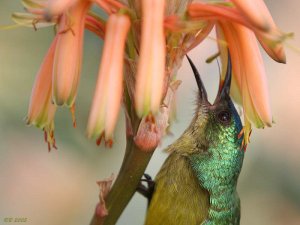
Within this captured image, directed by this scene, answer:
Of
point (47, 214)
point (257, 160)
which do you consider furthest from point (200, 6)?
point (257, 160)

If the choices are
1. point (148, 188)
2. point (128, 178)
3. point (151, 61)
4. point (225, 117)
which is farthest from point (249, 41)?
point (225, 117)

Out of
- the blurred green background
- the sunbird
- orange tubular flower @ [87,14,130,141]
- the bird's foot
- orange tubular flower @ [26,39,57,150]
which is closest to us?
orange tubular flower @ [87,14,130,141]

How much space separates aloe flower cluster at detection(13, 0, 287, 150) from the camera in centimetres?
129

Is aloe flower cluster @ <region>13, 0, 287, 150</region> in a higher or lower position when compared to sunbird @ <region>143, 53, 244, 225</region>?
higher

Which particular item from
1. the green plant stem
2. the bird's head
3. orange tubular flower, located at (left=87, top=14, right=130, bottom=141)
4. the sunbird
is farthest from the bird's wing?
orange tubular flower, located at (left=87, top=14, right=130, bottom=141)

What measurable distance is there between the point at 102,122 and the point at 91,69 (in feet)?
5.86

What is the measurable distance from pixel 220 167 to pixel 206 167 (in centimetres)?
6

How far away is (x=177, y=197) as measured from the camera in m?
2.65

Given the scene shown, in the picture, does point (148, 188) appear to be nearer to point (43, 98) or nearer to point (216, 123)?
point (216, 123)

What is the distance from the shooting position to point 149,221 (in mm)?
2504

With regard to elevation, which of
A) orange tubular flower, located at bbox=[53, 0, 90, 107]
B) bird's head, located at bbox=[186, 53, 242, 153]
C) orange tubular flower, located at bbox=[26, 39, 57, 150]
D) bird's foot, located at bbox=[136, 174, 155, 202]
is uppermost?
orange tubular flower, located at bbox=[53, 0, 90, 107]

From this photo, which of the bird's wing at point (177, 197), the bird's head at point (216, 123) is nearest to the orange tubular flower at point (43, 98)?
the bird's wing at point (177, 197)

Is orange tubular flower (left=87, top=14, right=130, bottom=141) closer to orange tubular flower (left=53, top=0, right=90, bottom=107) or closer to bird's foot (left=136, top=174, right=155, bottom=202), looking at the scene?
orange tubular flower (left=53, top=0, right=90, bottom=107)

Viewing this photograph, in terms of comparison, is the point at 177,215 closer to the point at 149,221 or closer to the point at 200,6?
the point at 149,221
